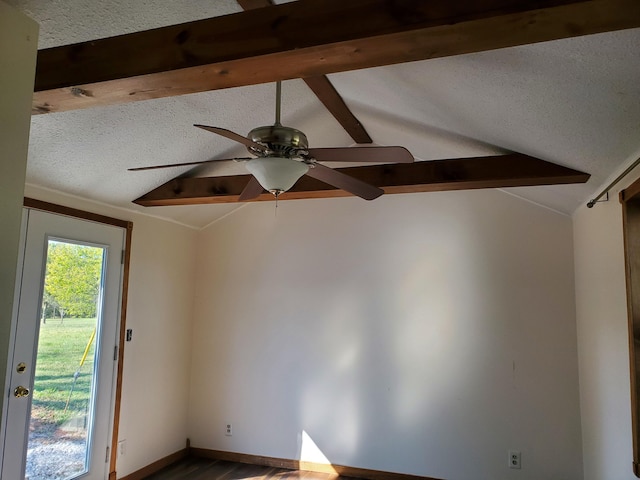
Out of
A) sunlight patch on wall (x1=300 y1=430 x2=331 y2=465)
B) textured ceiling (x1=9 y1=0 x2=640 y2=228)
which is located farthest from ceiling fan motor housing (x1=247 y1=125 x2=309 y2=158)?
sunlight patch on wall (x1=300 y1=430 x2=331 y2=465)

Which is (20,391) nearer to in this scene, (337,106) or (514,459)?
(337,106)

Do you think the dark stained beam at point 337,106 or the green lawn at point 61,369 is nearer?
the dark stained beam at point 337,106

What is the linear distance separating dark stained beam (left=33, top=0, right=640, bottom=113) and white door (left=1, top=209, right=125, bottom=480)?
1.50m

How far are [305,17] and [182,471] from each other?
3.93 metres

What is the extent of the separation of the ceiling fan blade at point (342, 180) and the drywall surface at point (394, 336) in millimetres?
1773

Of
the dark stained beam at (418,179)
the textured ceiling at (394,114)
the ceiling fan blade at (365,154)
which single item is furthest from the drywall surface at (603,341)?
the ceiling fan blade at (365,154)

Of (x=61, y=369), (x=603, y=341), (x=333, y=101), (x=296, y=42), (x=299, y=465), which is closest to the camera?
(x=296, y=42)

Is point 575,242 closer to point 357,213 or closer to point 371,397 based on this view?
point 357,213

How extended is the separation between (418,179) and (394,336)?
1489mm

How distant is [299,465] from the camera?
4.10 m

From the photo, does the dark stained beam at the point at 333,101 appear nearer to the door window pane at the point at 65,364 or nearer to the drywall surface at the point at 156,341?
the drywall surface at the point at 156,341

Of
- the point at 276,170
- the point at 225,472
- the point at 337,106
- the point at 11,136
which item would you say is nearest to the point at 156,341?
the point at 225,472

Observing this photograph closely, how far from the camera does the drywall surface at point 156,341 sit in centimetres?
380

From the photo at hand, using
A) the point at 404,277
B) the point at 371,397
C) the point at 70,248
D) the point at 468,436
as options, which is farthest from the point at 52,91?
the point at 468,436
